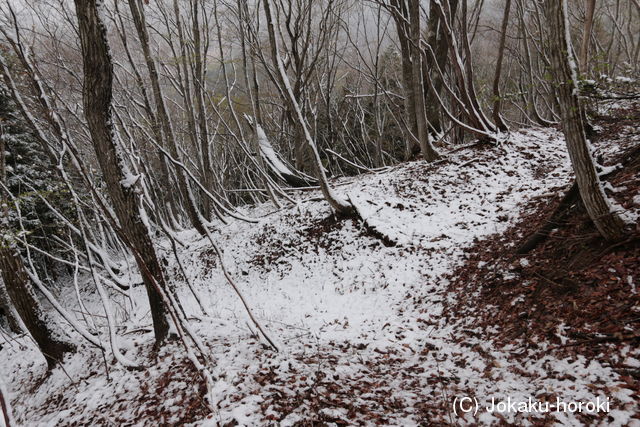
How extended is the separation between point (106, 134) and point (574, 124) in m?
5.18

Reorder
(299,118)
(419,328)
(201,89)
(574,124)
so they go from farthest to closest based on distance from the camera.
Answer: (201,89) → (299,118) → (419,328) → (574,124)

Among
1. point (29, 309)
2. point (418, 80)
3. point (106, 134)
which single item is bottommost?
point (29, 309)

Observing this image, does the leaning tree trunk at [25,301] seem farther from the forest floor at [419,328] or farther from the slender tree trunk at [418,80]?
the slender tree trunk at [418,80]

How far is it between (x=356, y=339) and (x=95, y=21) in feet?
16.4

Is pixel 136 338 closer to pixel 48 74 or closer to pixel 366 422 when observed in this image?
pixel 366 422

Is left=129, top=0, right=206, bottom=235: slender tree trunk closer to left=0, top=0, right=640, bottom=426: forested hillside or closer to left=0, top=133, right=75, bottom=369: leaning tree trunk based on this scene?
left=0, top=0, right=640, bottom=426: forested hillside

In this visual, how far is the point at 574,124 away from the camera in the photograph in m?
3.32

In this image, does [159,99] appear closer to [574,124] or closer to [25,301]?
[25,301]

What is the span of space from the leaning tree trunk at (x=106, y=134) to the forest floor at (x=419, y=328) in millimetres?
1265

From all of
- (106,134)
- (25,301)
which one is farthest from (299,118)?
(25,301)

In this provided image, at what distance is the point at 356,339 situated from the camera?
469 cm

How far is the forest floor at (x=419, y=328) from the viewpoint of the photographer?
9.66ft

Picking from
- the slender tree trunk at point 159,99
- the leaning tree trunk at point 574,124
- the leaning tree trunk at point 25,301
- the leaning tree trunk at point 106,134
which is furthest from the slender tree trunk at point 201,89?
the leaning tree trunk at point 574,124

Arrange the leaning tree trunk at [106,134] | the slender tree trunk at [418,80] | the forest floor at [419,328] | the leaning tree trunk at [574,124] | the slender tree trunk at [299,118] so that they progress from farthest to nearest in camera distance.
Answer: the slender tree trunk at [418,80] < the slender tree trunk at [299,118] < the leaning tree trunk at [106,134] < the leaning tree trunk at [574,124] < the forest floor at [419,328]
